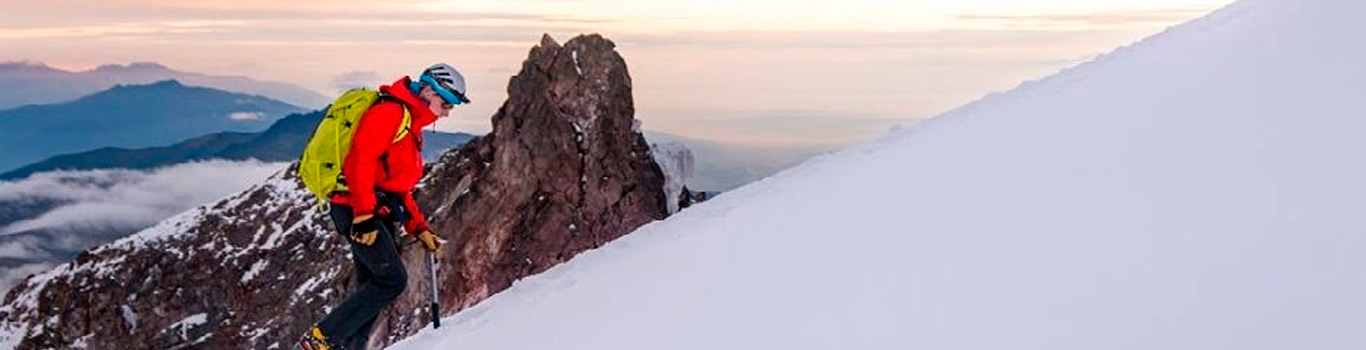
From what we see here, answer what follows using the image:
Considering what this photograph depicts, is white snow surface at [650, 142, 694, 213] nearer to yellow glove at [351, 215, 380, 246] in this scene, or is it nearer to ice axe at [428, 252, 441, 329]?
ice axe at [428, 252, 441, 329]

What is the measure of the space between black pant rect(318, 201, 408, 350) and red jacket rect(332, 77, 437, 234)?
27cm

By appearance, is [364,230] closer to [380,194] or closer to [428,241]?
[380,194]

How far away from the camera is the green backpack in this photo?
8.90m

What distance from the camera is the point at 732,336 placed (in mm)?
6824

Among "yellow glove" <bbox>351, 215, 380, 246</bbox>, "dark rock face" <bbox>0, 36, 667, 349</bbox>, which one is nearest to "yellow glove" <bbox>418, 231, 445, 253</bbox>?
"yellow glove" <bbox>351, 215, 380, 246</bbox>

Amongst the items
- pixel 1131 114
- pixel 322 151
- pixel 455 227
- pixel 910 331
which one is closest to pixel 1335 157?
pixel 1131 114

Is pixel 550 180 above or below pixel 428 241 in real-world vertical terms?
below

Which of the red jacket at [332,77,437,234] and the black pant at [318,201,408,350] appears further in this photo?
the black pant at [318,201,408,350]

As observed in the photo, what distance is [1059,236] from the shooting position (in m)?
6.85

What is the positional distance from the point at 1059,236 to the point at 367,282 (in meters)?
5.46

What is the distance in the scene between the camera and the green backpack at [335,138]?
8.90 m

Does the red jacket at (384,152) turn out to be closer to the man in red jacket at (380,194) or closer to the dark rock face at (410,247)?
the man in red jacket at (380,194)

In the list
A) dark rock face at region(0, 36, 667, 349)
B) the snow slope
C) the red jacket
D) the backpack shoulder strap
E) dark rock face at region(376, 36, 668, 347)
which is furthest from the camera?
dark rock face at region(0, 36, 667, 349)

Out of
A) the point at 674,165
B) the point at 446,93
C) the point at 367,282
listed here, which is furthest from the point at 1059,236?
the point at 674,165
